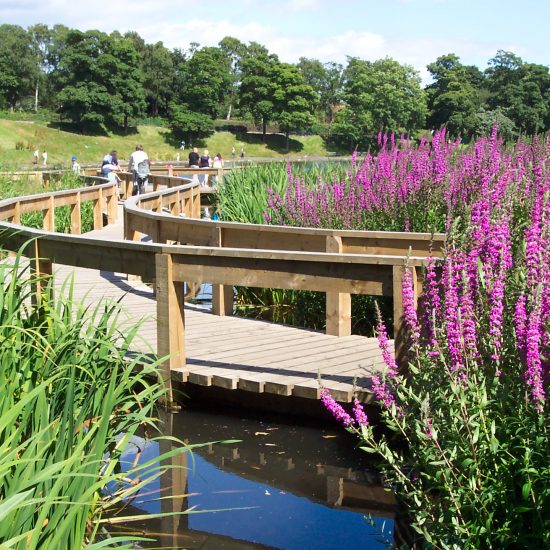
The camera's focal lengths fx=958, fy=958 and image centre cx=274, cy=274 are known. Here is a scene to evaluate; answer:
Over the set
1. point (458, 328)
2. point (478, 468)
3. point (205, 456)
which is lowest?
point (205, 456)

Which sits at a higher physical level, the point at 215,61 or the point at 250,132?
the point at 215,61

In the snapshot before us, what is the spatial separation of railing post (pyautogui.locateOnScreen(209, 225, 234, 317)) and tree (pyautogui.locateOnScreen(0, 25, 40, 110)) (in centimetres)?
10042

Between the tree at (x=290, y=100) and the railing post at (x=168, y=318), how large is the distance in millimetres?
108563

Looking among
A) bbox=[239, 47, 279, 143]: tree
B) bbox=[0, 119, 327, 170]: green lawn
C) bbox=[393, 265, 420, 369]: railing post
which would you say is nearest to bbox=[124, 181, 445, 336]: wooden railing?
bbox=[393, 265, 420, 369]: railing post

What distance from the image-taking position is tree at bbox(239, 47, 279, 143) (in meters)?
116

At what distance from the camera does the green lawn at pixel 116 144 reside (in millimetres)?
78125

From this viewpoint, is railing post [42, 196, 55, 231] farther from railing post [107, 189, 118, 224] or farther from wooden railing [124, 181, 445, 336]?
railing post [107, 189, 118, 224]

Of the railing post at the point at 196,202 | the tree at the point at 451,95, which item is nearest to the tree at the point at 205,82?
the tree at the point at 451,95

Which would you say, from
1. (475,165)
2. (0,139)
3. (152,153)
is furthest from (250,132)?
(475,165)

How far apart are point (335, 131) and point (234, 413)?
112222 mm

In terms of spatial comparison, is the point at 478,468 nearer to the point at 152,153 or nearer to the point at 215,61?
the point at 152,153

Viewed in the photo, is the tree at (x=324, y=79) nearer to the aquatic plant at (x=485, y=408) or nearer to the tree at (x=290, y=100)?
the tree at (x=290, y=100)

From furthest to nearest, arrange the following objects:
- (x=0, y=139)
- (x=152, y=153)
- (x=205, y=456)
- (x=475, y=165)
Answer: (x=152, y=153), (x=0, y=139), (x=475, y=165), (x=205, y=456)

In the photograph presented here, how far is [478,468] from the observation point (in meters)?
3.68
